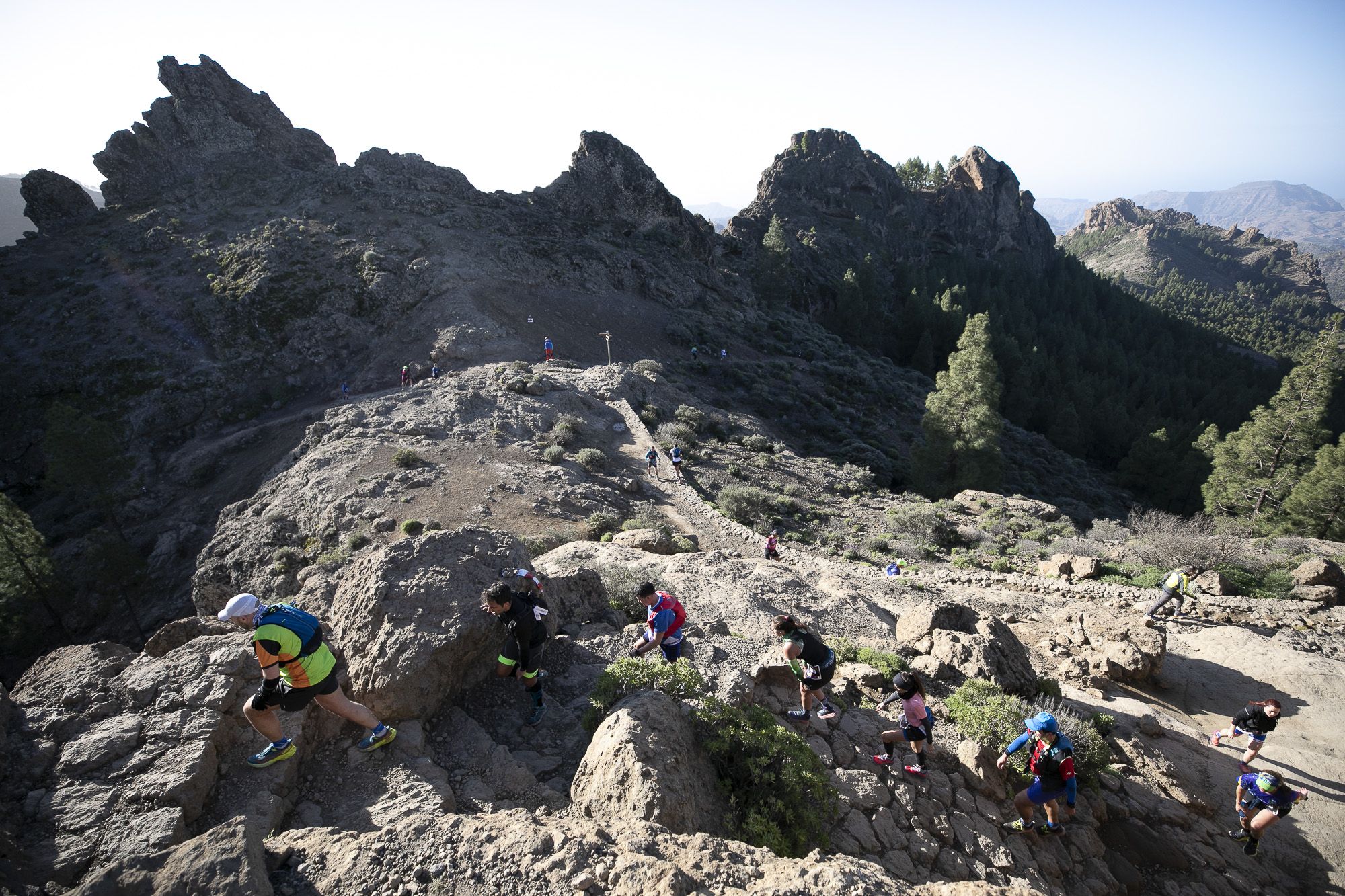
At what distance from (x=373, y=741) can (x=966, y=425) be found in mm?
33467

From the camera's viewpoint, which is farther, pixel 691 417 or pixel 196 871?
pixel 691 417

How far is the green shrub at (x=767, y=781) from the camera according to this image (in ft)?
18.5

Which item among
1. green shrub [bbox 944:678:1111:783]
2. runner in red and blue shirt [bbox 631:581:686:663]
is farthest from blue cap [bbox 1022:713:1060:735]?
runner in red and blue shirt [bbox 631:581:686:663]

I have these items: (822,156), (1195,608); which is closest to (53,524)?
(1195,608)

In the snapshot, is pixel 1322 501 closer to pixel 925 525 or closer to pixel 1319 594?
pixel 1319 594

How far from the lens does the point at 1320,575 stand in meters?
15.1

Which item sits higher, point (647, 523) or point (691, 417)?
point (691, 417)

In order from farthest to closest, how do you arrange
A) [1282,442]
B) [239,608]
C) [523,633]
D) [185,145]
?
[185,145] < [1282,442] < [523,633] < [239,608]

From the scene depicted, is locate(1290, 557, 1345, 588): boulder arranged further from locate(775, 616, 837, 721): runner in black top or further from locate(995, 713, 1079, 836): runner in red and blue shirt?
locate(775, 616, 837, 721): runner in black top

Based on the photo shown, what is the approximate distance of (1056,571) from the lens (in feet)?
58.9

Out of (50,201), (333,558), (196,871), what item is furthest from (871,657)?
(50,201)

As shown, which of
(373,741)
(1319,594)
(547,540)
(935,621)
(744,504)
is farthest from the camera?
(744,504)

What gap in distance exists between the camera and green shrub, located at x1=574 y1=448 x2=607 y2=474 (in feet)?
84.0

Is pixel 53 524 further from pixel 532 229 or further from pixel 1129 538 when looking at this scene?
pixel 1129 538
